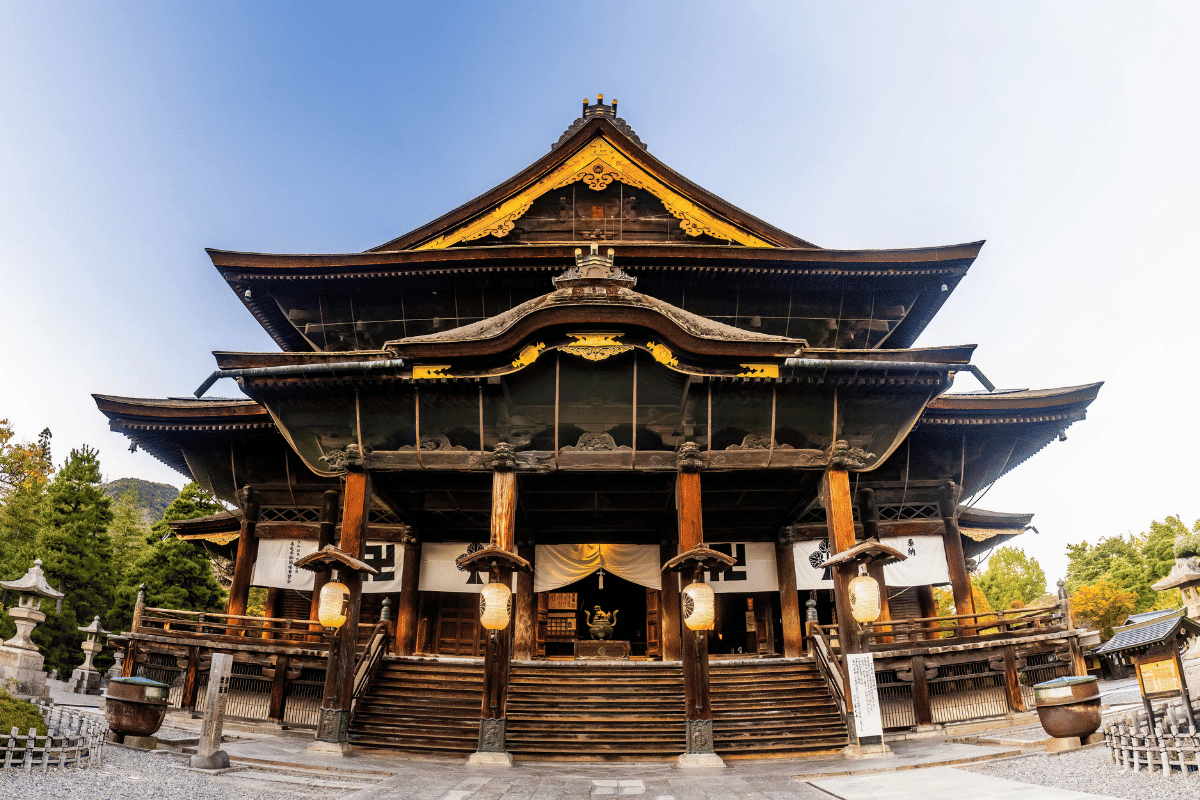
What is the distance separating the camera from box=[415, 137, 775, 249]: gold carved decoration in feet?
67.3

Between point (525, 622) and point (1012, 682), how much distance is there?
12.1m

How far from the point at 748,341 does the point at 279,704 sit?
1322 centimetres

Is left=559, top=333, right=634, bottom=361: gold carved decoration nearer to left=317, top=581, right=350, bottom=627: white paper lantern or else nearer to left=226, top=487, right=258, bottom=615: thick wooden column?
left=317, top=581, right=350, bottom=627: white paper lantern

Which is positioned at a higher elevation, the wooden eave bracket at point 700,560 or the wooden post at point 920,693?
the wooden eave bracket at point 700,560

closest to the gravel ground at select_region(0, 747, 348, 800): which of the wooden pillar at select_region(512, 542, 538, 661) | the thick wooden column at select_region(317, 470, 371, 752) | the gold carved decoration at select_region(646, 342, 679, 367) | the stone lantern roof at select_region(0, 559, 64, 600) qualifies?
the thick wooden column at select_region(317, 470, 371, 752)

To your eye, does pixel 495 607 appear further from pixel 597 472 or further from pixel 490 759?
pixel 597 472

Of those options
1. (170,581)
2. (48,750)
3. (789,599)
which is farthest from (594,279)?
(170,581)

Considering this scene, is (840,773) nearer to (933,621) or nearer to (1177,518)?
(933,621)

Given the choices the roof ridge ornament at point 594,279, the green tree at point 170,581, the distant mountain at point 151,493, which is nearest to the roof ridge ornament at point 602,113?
the roof ridge ornament at point 594,279

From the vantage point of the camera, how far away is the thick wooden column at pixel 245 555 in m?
18.2

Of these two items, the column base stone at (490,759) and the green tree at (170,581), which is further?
the green tree at (170,581)

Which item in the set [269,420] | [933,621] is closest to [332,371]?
[269,420]

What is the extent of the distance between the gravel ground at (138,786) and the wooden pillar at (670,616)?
1023cm

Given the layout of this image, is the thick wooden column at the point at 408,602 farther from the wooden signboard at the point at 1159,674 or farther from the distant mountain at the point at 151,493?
the distant mountain at the point at 151,493
